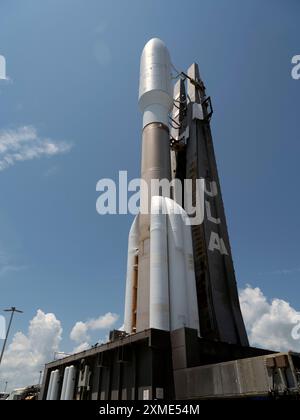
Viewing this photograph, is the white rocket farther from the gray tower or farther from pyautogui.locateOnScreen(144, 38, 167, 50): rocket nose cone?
the gray tower

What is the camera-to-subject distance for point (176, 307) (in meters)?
21.0

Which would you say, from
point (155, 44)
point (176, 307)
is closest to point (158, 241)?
point (176, 307)

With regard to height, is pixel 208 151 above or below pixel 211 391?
above

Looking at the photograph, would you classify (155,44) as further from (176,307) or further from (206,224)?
(176,307)

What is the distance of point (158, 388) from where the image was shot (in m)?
18.2

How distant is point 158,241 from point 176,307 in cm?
472

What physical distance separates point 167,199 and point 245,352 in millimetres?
12063

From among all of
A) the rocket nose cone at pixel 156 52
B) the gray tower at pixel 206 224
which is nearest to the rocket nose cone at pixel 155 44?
the rocket nose cone at pixel 156 52

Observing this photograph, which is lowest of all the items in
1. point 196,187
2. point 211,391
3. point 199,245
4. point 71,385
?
point 211,391

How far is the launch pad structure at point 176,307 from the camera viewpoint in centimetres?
1573

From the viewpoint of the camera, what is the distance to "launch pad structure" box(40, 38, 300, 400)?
A: 15734mm
